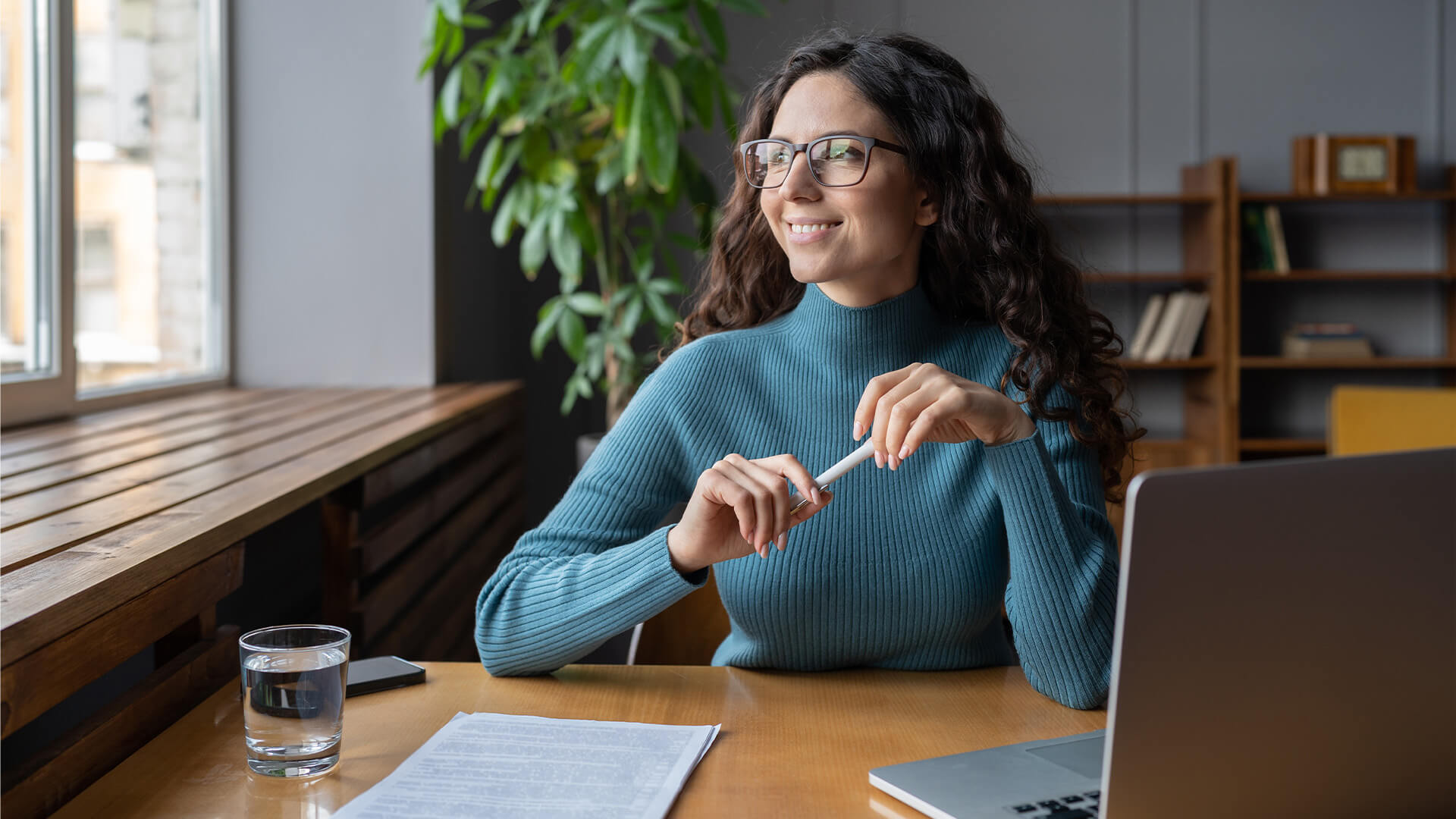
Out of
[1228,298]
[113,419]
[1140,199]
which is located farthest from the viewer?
[1140,199]

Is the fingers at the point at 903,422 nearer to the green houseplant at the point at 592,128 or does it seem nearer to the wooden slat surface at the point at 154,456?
the wooden slat surface at the point at 154,456

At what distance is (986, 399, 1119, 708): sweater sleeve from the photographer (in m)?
1.08

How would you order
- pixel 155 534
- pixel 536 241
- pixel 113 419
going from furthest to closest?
pixel 536 241 → pixel 113 419 → pixel 155 534

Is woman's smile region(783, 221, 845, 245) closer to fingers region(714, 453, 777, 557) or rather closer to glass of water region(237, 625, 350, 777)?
fingers region(714, 453, 777, 557)

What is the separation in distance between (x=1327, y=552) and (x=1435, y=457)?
88 mm

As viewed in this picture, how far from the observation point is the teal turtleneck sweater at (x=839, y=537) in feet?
3.70

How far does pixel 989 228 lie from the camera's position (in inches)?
52.6

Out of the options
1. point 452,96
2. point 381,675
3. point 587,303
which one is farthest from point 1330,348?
point 381,675

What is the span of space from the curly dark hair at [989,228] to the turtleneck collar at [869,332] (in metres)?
0.08

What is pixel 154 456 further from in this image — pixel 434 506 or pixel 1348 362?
pixel 1348 362

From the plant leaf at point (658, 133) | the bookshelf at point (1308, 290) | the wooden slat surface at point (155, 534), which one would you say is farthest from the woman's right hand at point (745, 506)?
the bookshelf at point (1308, 290)

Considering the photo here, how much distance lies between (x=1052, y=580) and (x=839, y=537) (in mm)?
233

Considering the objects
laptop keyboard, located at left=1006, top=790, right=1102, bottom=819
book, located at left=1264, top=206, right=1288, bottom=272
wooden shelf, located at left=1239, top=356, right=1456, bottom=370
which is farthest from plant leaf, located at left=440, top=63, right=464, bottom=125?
book, located at left=1264, top=206, right=1288, bottom=272

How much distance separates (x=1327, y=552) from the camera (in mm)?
615
